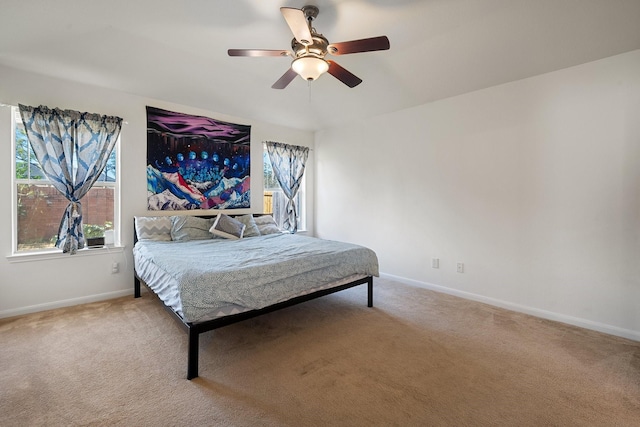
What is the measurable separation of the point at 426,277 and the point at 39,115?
5064 mm

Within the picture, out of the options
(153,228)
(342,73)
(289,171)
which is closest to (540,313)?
(342,73)

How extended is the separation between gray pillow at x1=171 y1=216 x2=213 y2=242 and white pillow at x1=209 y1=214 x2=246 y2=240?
0.33ft

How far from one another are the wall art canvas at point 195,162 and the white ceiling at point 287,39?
473 mm

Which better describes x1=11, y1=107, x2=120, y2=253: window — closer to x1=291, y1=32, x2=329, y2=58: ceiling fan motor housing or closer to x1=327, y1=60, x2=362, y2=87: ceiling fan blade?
x1=291, y1=32, x2=329, y2=58: ceiling fan motor housing

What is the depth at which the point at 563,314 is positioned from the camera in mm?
3078

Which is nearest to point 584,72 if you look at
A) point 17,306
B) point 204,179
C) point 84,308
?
point 204,179

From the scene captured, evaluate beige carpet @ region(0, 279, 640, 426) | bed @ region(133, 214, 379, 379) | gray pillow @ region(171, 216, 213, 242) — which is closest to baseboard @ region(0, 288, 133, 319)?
beige carpet @ region(0, 279, 640, 426)

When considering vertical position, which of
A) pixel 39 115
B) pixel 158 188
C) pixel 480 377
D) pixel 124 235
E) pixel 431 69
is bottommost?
pixel 480 377

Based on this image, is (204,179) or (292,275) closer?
(292,275)

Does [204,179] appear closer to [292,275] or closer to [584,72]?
[292,275]

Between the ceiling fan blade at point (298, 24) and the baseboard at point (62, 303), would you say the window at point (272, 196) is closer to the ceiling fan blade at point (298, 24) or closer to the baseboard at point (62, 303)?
the baseboard at point (62, 303)

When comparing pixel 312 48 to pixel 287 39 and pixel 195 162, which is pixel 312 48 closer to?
pixel 287 39

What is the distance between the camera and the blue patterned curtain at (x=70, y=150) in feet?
10.4

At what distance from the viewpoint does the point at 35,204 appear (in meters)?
3.29
